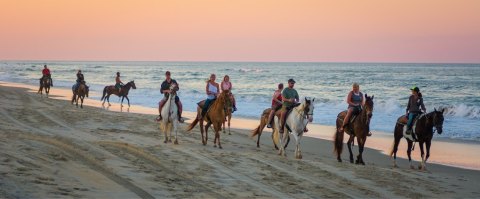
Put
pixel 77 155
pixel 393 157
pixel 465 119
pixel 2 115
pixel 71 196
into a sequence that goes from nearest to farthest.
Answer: pixel 71 196
pixel 77 155
pixel 393 157
pixel 2 115
pixel 465 119

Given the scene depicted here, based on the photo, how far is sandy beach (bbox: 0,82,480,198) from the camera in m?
10.0

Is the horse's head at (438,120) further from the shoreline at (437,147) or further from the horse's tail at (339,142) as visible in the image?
the horse's tail at (339,142)

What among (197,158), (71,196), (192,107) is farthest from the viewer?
(192,107)

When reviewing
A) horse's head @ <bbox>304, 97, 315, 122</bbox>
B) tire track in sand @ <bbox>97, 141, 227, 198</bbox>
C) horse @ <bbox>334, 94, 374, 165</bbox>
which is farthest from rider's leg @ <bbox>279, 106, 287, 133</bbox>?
tire track in sand @ <bbox>97, 141, 227, 198</bbox>

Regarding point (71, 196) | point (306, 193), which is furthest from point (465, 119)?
point (71, 196)

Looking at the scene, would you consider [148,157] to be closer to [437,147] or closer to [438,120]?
[438,120]

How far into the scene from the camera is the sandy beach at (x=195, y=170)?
1002 cm

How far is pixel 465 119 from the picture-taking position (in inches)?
1280

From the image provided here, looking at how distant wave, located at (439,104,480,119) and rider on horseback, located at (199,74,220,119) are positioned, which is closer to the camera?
rider on horseback, located at (199,74,220,119)

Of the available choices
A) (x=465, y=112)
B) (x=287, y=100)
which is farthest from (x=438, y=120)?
(x=465, y=112)

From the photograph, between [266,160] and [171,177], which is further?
[266,160]

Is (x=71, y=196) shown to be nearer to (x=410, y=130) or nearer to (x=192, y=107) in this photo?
(x=410, y=130)

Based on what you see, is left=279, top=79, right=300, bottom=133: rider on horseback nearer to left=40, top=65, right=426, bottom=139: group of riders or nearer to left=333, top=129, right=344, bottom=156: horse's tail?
left=40, top=65, right=426, bottom=139: group of riders

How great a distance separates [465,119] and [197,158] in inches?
899
